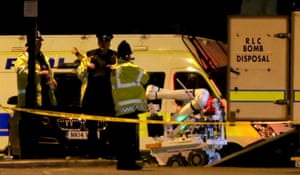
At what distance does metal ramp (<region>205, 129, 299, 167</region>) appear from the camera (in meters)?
14.1

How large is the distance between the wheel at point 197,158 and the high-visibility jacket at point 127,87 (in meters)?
3.77

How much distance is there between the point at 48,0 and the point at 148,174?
763 inches

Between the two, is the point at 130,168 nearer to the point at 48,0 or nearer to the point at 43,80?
the point at 43,80

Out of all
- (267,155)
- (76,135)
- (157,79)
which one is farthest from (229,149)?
(76,135)

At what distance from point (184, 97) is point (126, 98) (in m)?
3.97

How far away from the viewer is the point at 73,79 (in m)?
15.0

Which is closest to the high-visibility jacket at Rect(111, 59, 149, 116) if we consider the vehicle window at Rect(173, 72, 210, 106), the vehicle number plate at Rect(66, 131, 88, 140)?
the vehicle number plate at Rect(66, 131, 88, 140)

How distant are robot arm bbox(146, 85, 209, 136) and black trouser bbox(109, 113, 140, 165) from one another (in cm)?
363

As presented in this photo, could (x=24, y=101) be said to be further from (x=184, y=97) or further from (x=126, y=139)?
(x=184, y=97)

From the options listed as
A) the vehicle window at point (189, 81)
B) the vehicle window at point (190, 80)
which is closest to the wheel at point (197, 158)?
the vehicle window at point (189, 81)

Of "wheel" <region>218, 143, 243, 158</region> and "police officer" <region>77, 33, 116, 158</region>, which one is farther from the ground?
"police officer" <region>77, 33, 116, 158</region>

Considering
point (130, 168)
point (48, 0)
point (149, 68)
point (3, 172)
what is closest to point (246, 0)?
point (149, 68)

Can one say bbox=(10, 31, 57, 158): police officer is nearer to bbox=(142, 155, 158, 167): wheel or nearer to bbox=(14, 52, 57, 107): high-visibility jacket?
bbox=(14, 52, 57, 107): high-visibility jacket

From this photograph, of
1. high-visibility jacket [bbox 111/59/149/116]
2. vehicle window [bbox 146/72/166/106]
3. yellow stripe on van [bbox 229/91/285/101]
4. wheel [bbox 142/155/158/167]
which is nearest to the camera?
high-visibility jacket [bbox 111/59/149/116]
